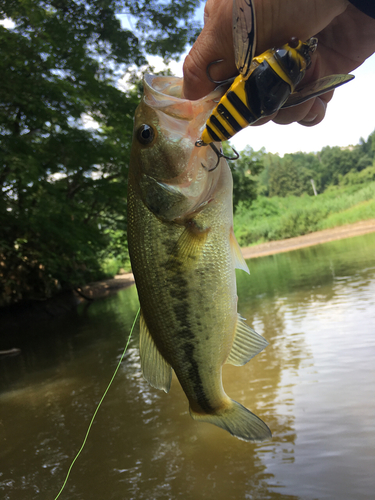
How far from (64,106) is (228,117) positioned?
12.3 meters

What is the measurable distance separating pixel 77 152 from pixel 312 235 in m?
25.1

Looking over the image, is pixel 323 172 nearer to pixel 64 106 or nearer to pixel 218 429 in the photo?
pixel 64 106

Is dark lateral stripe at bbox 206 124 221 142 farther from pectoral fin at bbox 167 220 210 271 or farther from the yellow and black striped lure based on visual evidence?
pectoral fin at bbox 167 220 210 271

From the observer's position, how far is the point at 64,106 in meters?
12.4

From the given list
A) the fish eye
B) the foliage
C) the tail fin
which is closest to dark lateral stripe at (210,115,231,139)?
the fish eye

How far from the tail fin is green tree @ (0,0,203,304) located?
10.4m

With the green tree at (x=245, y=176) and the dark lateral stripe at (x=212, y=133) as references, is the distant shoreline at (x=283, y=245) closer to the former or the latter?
the green tree at (x=245, y=176)

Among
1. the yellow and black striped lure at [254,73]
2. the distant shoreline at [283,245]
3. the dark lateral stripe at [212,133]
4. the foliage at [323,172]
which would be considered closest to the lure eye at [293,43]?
the yellow and black striped lure at [254,73]

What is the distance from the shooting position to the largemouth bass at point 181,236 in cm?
175

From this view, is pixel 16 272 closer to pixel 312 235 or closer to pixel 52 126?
pixel 52 126

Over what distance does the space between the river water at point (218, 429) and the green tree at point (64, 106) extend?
5932mm

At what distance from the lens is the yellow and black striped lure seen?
48.1 inches

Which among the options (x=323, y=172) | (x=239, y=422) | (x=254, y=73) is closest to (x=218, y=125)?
(x=254, y=73)

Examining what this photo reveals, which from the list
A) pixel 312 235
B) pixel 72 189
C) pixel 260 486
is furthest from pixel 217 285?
pixel 312 235
